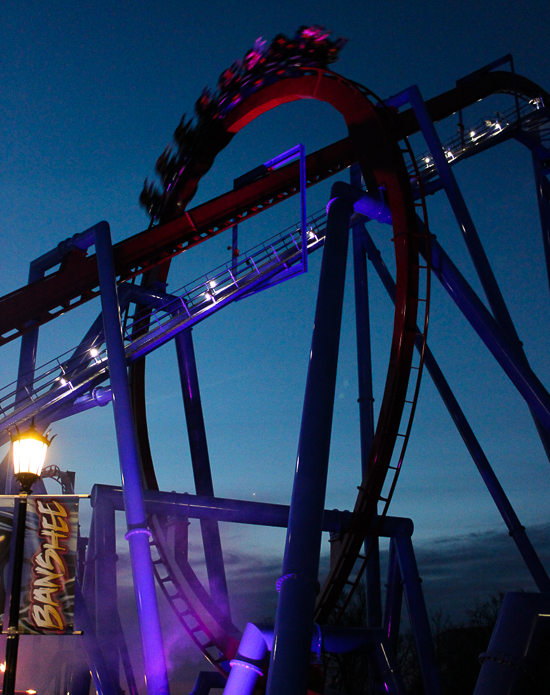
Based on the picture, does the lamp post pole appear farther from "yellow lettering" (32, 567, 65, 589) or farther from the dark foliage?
the dark foliage

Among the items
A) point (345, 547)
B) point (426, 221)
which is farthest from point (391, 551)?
point (426, 221)

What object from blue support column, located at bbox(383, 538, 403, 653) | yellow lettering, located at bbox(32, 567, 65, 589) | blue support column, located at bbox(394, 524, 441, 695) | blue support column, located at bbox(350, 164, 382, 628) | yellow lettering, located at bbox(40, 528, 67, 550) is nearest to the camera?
yellow lettering, located at bbox(32, 567, 65, 589)

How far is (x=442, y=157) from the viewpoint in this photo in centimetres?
→ 1208

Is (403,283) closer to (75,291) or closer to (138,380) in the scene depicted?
(75,291)

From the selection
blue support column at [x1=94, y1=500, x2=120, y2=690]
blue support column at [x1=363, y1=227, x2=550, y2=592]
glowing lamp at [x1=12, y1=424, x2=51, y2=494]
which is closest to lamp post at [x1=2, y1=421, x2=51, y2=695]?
glowing lamp at [x1=12, y1=424, x2=51, y2=494]

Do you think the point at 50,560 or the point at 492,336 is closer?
the point at 50,560

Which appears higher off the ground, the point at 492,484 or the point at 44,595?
the point at 492,484

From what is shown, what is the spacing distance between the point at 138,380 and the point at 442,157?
9.90 metres

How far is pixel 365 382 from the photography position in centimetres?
1389

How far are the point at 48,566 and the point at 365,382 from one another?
9.14 m

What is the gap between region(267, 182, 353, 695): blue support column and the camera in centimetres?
481

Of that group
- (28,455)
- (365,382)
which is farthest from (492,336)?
(28,455)

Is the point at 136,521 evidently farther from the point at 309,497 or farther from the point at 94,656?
the point at 309,497

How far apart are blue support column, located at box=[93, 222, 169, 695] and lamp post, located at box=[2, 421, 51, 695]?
2.59 m
